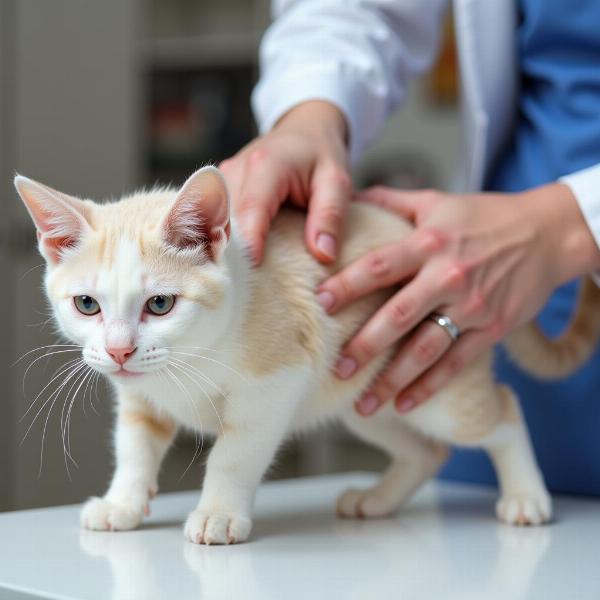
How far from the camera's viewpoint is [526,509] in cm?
120

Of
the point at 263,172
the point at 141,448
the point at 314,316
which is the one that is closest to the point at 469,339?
the point at 314,316

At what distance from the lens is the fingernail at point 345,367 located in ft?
3.81

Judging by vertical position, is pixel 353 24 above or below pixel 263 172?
above

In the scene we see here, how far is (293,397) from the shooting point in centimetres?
110

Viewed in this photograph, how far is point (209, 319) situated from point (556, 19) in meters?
0.75

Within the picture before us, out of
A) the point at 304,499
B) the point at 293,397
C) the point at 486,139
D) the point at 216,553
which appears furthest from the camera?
the point at 486,139

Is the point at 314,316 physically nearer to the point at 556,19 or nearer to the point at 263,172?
the point at 263,172

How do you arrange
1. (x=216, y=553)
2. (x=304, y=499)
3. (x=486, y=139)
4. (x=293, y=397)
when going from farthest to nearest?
1. (x=486, y=139)
2. (x=304, y=499)
3. (x=293, y=397)
4. (x=216, y=553)

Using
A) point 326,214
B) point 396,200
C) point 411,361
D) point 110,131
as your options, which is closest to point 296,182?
point 326,214

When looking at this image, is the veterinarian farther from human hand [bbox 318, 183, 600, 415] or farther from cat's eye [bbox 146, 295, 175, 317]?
cat's eye [bbox 146, 295, 175, 317]

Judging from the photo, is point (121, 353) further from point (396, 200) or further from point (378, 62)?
point (378, 62)

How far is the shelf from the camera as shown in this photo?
3.81m

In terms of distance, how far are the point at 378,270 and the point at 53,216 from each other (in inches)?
15.8

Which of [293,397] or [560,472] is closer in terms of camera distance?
[293,397]
